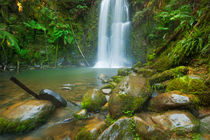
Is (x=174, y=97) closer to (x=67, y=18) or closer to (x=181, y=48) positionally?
(x=181, y=48)

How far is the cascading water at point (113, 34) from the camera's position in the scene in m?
14.5

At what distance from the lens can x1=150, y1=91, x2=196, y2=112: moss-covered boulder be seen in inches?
58.3

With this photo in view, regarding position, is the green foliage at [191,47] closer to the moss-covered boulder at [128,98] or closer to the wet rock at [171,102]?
the wet rock at [171,102]

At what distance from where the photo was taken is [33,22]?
27.9 ft

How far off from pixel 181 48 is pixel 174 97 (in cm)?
173

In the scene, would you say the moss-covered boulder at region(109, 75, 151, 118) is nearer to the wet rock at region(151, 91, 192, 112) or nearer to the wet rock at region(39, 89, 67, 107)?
the wet rock at region(151, 91, 192, 112)

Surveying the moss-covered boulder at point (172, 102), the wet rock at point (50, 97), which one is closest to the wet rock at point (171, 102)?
the moss-covered boulder at point (172, 102)

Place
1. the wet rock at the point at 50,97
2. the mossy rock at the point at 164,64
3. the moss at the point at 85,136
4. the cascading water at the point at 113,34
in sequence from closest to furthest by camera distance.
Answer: the moss at the point at 85,136, the wet rock at the point at 50,97, the mossy rock at the point at 164,64, the cascading water at the point at 113,34

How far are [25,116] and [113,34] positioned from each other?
15357mm

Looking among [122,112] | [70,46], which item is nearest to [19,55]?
[70,46]

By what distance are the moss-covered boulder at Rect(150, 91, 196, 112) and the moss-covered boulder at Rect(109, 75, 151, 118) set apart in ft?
0.68

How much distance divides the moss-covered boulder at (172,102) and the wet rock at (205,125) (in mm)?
232

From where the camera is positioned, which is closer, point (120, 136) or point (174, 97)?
point (120, 136)

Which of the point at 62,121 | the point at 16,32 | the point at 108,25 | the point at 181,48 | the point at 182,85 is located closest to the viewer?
the point at 182,85
